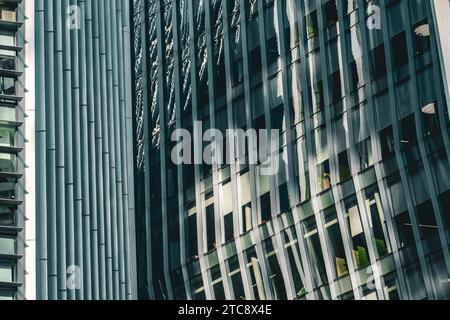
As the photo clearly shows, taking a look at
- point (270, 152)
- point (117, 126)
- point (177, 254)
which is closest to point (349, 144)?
point (270, 152)

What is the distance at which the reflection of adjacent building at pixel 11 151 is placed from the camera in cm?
8000

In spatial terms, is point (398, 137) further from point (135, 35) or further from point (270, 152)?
point (135, 35)

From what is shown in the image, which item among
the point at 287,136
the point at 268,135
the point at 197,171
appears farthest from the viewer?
the point at 197,171

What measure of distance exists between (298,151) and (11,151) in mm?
18681

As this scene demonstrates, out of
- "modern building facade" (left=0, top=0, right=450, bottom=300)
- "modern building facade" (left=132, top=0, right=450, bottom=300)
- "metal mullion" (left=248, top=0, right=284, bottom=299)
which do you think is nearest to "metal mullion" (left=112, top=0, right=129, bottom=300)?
"modern building facade" (left=0, top=0, right=450, bottom=300)

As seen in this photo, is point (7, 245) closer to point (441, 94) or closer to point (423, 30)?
point (423, 30)

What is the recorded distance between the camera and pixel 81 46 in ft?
291

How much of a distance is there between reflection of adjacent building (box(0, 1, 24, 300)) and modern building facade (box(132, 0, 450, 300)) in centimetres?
716

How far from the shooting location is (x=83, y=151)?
85438mm

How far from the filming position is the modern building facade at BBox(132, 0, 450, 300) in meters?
65.2

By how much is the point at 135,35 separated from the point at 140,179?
9.64 m

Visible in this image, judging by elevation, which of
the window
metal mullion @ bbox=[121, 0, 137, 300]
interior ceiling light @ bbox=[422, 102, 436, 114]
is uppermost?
metal mullion @ bbox=[121, 0, 137, 300]

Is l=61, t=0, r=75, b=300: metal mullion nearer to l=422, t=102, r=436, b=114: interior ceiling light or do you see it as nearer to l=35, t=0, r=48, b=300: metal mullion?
l=35, t=0, r=48, b=300: metal mullion

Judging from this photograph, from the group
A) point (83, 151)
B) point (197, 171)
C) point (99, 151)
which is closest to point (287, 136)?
point (197, 171)
